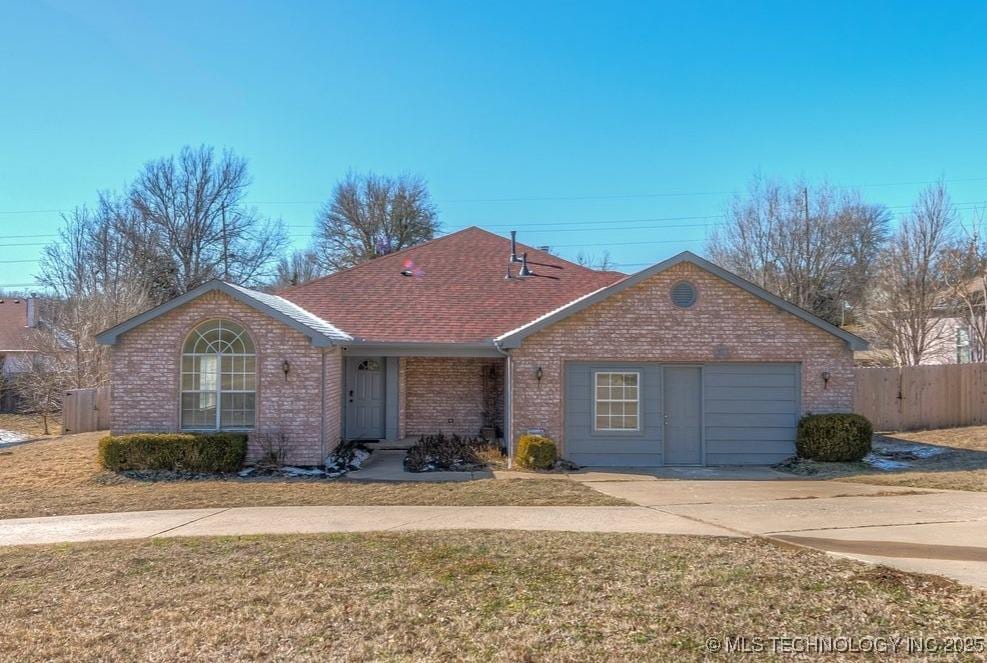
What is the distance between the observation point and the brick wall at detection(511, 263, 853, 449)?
1282 cm

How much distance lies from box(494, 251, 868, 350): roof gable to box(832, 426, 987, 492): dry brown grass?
2608 millimetres

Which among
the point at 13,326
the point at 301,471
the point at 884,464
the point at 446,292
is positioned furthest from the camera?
the point at 13,326

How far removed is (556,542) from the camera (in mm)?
6719

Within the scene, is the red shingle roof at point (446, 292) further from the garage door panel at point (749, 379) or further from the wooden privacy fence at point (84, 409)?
the wooden privacy fence at point (84, 409)

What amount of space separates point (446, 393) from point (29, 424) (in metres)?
17.6

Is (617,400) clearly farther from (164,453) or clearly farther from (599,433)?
(164,453)

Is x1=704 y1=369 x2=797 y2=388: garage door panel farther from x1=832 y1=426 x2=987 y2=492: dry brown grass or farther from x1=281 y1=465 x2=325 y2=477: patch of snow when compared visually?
x1=281 y1=465 x2=325 y2=477: patch of snow

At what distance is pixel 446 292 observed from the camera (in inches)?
672

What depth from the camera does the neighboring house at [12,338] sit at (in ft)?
89.9

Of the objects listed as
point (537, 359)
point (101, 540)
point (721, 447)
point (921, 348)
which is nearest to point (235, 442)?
point (101, 540)

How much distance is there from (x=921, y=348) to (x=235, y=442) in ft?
77.1

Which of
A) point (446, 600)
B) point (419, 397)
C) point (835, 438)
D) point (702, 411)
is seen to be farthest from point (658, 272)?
point (446, 600)

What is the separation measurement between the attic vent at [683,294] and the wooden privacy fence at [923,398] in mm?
7849

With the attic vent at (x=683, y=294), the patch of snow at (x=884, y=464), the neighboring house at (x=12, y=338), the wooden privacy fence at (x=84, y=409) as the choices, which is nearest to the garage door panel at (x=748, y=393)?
the attic vent at (x=683, y=294)
